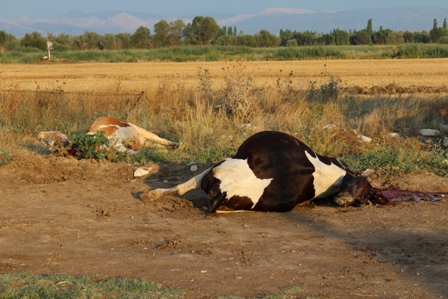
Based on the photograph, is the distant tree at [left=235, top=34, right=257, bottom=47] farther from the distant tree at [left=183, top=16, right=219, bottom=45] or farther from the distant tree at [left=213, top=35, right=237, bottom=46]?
the distant tree at [left=183, top=16, right=219, bottom=45]

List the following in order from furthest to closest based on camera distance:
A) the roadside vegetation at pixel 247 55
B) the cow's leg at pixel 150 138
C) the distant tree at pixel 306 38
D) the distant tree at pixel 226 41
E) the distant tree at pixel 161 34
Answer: the distant tree at pixel 306 38 → the distant tree at pixel 161 34 → the distant tree at pixel 226 41 → the roadside vegetation at pixel 247 55 → the cow's leg at pixel 150 138

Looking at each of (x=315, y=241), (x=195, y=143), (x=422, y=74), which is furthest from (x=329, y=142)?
(x=422, y=74)

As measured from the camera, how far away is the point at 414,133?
11.3 m

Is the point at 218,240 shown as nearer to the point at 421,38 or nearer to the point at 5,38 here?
the point at 421,38

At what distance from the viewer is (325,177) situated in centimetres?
712

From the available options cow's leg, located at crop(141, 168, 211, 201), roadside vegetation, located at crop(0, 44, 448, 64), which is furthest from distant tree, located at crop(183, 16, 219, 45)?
cow's leg, located at crop(141, 168, 211, 201)

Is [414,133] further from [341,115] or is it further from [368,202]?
[368,202]

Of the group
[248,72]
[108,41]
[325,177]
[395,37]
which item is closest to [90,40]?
[108,41]

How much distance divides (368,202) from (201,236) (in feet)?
7.46

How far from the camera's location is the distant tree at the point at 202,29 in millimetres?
81125

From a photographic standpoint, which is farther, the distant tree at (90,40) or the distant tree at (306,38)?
the distant tree at (306,38)

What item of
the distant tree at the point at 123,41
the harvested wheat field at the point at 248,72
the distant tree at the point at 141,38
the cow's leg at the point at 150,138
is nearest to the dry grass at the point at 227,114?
the cow's leg at the point at 150,138

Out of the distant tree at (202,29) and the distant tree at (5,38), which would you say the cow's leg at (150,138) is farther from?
the distant tree at (202,29)

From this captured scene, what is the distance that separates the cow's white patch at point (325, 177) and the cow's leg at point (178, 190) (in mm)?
1302
